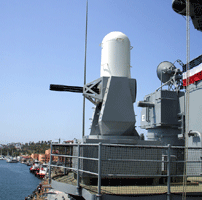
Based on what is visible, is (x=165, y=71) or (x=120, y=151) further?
(x=165, y=71)

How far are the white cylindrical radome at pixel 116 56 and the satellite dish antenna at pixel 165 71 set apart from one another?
9.39 m

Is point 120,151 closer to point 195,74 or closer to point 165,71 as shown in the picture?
point 195,74

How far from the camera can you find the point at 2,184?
7150cm

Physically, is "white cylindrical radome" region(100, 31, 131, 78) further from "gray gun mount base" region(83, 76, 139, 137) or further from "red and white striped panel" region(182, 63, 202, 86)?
"red and white striped panel" region(182, 63, 202, 86)

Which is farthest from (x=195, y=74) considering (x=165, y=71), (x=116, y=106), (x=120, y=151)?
(x=120, y=151)

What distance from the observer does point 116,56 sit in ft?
30.9

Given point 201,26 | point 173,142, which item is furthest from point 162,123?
point 201,26

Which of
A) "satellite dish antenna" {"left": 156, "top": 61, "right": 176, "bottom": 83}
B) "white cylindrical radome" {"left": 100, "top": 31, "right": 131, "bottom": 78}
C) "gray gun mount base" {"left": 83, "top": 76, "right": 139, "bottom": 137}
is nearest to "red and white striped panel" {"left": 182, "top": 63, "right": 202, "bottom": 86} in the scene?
"satellite dish antenna" {"left": 156, "top": 61, "right": 176, "bottom": 83}

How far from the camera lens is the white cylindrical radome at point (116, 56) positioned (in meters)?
9.34

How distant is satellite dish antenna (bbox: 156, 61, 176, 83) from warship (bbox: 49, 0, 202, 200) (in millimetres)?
3956

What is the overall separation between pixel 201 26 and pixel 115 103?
9.40 m

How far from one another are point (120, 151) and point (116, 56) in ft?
12.8

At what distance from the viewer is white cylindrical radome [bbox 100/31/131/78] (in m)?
9.34

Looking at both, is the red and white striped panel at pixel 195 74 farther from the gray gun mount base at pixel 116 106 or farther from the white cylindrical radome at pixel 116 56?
the gray gun mount base at pixel 116 106
